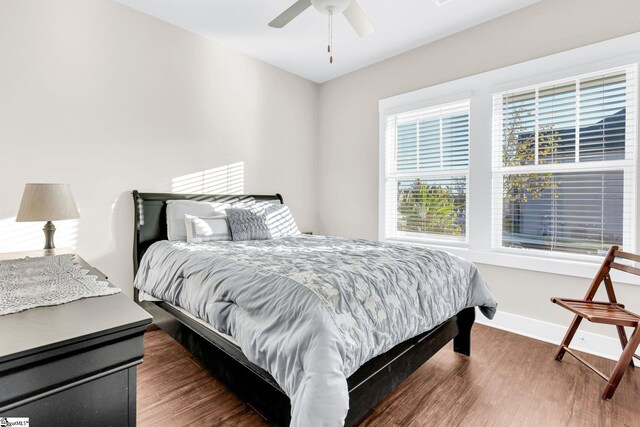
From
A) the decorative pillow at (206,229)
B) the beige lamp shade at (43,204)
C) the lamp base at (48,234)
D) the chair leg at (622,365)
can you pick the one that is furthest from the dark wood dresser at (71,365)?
the chair leg at (622,365)

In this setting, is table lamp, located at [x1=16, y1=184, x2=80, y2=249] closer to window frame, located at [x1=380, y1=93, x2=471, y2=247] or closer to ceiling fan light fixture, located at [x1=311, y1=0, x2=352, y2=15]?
ceiling fan light fixture, located at [x1=311, y1=0, x2=352, y2=15]

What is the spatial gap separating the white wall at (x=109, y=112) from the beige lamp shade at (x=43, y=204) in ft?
1.35

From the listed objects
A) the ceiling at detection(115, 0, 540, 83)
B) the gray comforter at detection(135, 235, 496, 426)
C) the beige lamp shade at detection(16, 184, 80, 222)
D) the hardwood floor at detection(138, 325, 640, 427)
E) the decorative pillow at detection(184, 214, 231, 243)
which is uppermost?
the ceiling at detection(115, 0, 540, 83)

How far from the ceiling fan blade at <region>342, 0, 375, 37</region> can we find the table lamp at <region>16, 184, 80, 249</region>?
2.26 metres

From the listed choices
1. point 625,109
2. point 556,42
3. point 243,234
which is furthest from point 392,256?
point 556,42

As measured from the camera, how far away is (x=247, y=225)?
294 centimetres

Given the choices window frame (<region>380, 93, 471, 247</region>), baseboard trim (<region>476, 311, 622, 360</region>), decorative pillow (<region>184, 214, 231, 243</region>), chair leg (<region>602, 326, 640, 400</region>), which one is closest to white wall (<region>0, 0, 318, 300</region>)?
decorative pillow (<region>184, 214, 231, 243</region>)

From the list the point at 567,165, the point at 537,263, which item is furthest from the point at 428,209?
the point at 567,165

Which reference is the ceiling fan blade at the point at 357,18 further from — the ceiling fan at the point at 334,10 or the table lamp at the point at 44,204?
the table lamp at the point at 44,204

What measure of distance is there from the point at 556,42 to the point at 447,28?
3.06 feet

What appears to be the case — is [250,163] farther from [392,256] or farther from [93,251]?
[392,256]

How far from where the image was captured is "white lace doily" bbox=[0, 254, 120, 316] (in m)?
0.93

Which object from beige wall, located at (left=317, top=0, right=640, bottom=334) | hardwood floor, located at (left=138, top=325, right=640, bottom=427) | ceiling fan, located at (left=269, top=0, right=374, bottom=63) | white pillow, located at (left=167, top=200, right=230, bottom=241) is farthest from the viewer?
white pillow, located at (left=167, top=200, right=230, bottom=241)

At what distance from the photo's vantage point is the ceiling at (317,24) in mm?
2760
